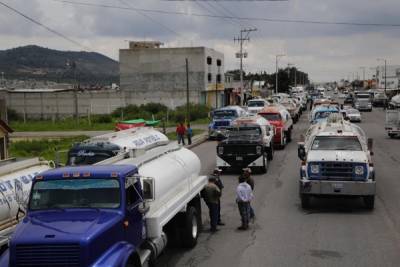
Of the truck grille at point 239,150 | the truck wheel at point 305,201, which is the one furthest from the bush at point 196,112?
the truck wheel at point 305,201

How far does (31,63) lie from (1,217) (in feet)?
299

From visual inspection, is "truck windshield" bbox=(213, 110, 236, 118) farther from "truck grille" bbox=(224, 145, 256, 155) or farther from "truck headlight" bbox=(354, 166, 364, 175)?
"truck headlight" bbox=(354, 166, 364, 175)

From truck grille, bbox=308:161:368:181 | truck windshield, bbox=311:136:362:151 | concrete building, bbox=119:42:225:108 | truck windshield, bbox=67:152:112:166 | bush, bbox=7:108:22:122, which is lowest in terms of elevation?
bush, bbox=7:108:22:122

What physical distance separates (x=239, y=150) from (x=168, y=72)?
66.1 metres

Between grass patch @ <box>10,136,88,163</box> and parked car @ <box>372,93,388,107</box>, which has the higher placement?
parked car @ <box>372,93,388,107</box>

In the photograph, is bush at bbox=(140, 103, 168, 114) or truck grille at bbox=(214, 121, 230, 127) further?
bush at bbox=(140, 103, 168, 114)

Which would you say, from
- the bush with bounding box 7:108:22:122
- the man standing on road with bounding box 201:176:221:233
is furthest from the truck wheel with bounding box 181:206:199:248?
the bush with bounding box 7:108:22:122

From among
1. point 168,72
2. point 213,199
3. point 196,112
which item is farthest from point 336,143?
point 168,72

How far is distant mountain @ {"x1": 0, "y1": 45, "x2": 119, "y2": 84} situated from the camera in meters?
90.0

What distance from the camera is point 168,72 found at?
90500 millimetres

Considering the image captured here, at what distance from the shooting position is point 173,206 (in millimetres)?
12055

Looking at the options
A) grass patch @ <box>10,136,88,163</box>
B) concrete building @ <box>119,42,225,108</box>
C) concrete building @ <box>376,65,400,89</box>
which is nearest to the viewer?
grass patch @ <box>10,136,88,163</box>

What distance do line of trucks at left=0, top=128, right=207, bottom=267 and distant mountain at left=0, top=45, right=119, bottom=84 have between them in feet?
160

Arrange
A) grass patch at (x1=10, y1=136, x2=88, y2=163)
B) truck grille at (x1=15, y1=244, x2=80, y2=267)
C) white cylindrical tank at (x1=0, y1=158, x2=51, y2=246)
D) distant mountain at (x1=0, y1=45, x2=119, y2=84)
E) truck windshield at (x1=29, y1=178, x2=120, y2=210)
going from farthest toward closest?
1. distant mountain at (x1=0, y1=45, x2=119, y2=84)
2. grass patch at (x1=10, y1=136, x2=88, y2=163)
3. white cylindrical tank at (x1=0, y1=158, x2=51, y2=246)
4. truck windshield at (x1=29, y1=178, x2=120, y2=210)
5. truck grille at (x1=15, y1=244, x2=80, y2=267)
